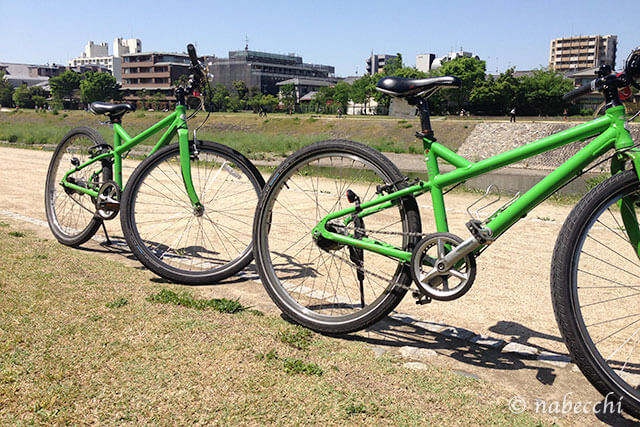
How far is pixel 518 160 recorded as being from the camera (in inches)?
Result: 126

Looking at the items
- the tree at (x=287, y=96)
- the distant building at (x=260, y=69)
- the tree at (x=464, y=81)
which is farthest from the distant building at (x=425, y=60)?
the tree at (x=464, y=81)

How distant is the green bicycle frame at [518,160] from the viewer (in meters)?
2.92

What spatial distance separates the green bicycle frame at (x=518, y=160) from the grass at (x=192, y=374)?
786 mm

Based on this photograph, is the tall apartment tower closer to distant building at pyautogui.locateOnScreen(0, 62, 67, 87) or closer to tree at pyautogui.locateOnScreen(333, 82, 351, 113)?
tree at pyautogui.locateOnScreen(333, 82, 351, 113)

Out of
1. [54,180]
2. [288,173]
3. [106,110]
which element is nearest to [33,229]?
[54,180]

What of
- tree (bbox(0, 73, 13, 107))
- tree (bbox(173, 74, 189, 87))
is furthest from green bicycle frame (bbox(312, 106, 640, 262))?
tree (bbox(0, 73, 13, 107))

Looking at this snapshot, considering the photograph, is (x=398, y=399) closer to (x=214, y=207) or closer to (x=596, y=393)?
(x=596, y=393)

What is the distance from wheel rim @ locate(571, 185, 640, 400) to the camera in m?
2.77

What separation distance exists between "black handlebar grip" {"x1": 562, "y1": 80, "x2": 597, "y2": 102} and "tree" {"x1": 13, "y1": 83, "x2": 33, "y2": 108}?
4798 inches

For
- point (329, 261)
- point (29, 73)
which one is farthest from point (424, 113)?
point (29, 73)

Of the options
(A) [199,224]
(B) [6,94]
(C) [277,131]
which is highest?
(B) [6,94]

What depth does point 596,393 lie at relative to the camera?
2.98 metres

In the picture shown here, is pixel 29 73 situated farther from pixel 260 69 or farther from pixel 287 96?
pixel 287 96

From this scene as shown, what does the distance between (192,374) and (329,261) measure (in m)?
2.93
